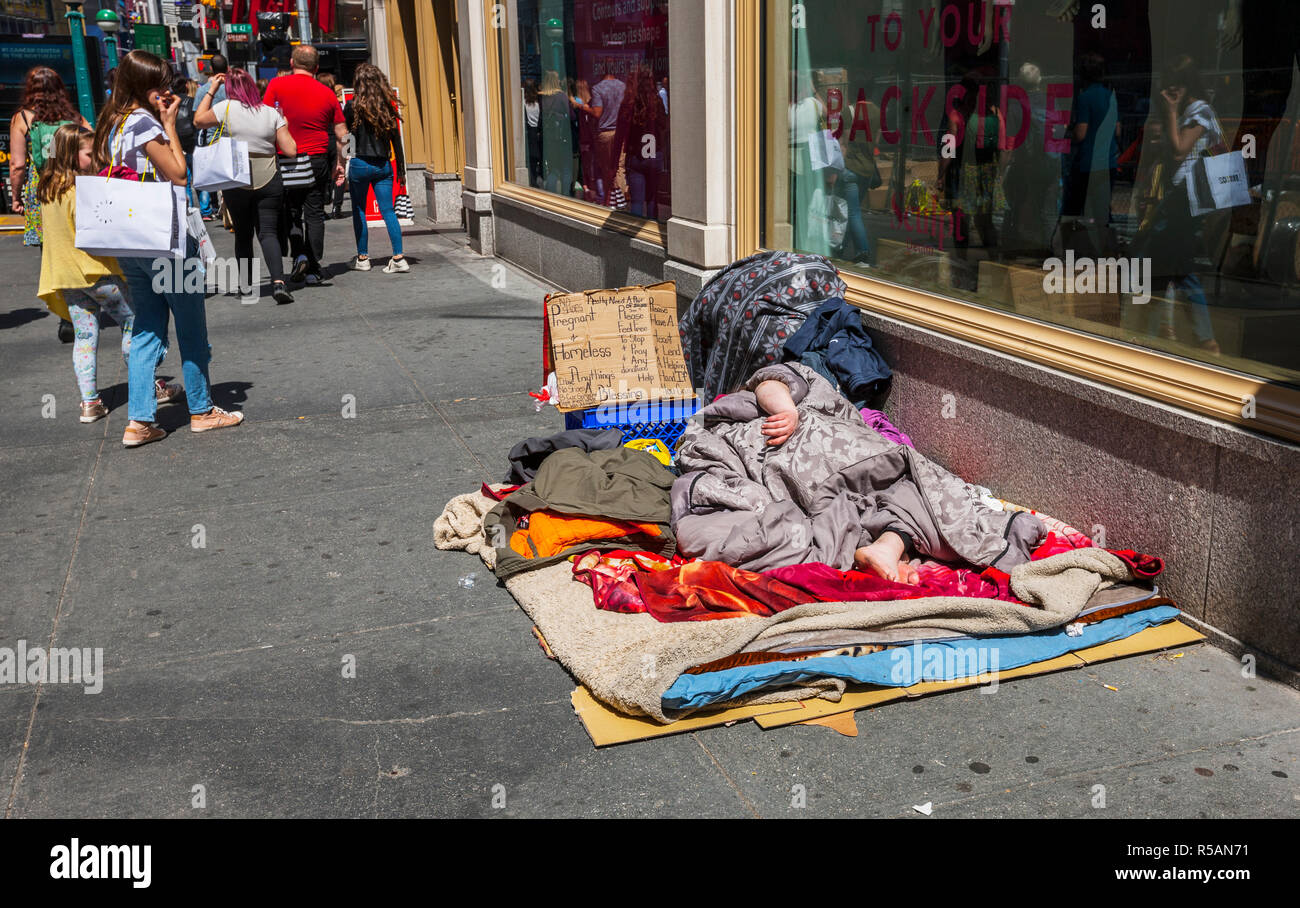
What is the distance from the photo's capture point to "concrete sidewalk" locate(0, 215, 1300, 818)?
3031 mm

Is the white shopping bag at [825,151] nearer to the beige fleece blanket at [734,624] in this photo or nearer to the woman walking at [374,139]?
the beige fleece blanket at [734,624]

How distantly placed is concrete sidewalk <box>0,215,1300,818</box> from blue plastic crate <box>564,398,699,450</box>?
58 centimetres

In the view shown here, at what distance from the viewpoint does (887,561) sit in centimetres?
405

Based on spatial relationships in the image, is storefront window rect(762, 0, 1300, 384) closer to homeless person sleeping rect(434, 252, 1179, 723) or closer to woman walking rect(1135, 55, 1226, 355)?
woman walking rect(1135, 55, 1226, 355)

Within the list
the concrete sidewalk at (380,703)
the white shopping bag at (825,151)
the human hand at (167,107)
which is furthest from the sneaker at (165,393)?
the white shopping bag at (825,151)

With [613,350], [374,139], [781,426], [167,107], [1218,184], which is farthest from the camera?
[374,139]

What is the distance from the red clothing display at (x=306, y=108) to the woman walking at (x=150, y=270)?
4640 mm

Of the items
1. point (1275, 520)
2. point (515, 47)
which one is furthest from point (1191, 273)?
point (515, 47)

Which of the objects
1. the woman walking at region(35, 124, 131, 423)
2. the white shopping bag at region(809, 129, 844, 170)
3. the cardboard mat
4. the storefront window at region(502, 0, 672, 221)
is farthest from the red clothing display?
the cardboard mat

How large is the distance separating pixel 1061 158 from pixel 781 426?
1.66 metres

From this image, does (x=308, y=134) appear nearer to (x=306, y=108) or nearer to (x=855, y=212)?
(x=306, y=108)

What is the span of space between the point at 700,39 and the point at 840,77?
3.16 feet

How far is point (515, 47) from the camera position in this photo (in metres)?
10.7

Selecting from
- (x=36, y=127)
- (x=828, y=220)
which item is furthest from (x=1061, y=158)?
(x=36, y=127)
